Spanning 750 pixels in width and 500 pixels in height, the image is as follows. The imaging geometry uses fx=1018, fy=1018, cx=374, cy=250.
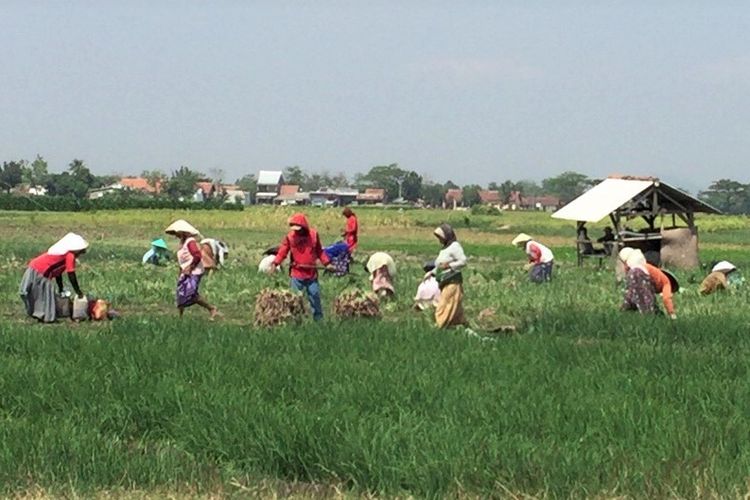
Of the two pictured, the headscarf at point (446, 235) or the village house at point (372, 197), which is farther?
the village house at point (372, 197)

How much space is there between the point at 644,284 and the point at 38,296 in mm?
7367

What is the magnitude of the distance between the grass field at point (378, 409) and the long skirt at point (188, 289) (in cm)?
147

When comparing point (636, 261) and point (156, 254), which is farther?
point (156, 254)

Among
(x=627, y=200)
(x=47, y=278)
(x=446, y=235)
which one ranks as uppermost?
(x=627, y=200)

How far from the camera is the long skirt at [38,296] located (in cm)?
1238

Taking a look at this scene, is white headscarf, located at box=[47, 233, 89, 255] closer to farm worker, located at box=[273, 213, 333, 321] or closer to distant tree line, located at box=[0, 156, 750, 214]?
farm worker, located at box=[273, 213, 333, 321]

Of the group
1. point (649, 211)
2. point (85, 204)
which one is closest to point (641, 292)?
point (649, 211)

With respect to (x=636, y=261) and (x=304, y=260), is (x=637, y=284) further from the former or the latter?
(x=304, y=260)

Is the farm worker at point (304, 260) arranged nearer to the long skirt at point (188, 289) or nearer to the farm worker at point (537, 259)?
the long skirt at point (188, 289)

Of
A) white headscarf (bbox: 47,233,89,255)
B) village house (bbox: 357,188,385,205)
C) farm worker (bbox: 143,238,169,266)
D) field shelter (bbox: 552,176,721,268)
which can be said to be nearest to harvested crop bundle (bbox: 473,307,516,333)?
white headscarf (bbox: 47,233,89,255)

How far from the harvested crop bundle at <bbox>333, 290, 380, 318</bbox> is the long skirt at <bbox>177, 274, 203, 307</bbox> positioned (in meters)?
A: 1.85

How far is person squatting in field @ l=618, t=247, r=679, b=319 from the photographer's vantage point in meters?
11.9

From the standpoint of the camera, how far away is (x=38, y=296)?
12469 mm

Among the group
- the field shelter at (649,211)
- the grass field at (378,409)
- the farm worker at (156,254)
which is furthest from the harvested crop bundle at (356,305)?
the field shelter at (649,211)
